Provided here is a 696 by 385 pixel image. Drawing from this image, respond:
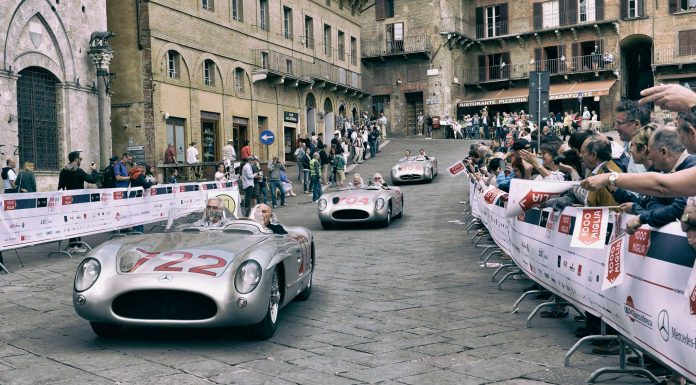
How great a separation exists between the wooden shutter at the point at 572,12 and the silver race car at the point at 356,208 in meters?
36.6

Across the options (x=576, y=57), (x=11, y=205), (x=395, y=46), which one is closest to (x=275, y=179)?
(x=11, y=205)

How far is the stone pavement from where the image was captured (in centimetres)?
517

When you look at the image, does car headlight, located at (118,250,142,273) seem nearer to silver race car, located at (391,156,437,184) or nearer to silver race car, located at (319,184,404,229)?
silver race car, located at (319,184,404,229)

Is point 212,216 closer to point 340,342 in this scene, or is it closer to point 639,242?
point 340,342

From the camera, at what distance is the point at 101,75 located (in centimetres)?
2319

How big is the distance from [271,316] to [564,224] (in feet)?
8.44

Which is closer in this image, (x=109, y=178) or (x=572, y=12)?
(x=109, y=178)

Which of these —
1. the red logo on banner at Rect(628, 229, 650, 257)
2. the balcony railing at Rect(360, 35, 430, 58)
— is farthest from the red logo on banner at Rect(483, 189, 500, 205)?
the balcony railing at Rect(360, 35, 430, 58)

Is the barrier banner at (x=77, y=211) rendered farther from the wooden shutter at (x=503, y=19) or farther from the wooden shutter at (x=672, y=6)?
the wooden shutter at (x=503, y=19)

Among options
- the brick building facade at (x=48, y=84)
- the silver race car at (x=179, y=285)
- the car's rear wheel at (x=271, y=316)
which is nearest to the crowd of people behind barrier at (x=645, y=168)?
the car's rear wheel at (x=271, y=316)

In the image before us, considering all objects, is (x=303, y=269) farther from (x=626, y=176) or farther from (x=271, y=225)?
(x=626, y=176)

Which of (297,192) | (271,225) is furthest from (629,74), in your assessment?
(271,225)

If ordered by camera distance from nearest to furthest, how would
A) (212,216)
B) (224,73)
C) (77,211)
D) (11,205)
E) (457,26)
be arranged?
(212,216) < (11,205) < (77,211) < (224,73) < (457,26)

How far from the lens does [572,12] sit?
4906 centimetres
